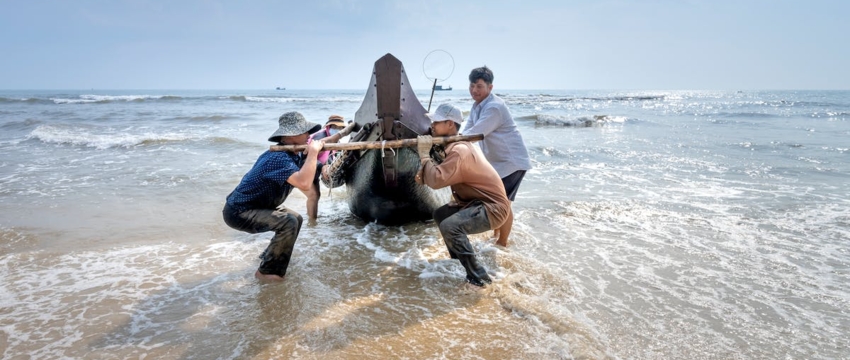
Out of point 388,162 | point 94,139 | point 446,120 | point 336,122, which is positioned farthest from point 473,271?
point 94,139

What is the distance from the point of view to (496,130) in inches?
174

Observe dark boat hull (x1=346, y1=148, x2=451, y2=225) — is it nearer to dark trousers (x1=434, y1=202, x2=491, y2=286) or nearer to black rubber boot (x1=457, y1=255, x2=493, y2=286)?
dark trousers (x1=434, y1=202, x2=491, y2=286)

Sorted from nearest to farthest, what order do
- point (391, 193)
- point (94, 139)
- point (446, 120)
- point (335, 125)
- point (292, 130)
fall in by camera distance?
point (292, 130)
point (446, 120)
point (391, 193)
point (335, 125)
point (94, 139)

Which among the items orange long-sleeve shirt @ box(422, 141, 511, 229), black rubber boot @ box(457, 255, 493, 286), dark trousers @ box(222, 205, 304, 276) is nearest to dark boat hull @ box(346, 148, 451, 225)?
orange long-sleeve shirt @ box(422, 141, 511, 229)

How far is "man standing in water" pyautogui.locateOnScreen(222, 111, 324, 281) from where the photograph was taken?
11.5 ft

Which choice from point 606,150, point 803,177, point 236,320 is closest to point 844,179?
point 803,177

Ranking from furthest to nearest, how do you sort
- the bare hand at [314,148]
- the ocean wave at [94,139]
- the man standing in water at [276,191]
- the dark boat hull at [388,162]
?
the ocean wave at [94,139], the dark boat hull at [388,162], the man standing in water at [276,191], the bare hand at [314,148]

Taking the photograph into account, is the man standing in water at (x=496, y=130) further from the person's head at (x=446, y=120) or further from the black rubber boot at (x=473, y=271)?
the black rubber boot at (x=473, y=271)

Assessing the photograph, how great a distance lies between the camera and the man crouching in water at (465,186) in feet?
11.6

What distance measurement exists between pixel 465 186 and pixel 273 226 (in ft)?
5.26

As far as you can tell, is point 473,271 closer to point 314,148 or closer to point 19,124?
point 314,148

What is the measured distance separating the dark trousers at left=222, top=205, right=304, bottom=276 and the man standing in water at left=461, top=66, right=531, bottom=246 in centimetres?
181

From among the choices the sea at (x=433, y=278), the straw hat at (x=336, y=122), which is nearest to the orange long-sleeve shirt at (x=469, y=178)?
the sea at (x=433, y=278)

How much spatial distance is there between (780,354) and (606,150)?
10334 millimetres
